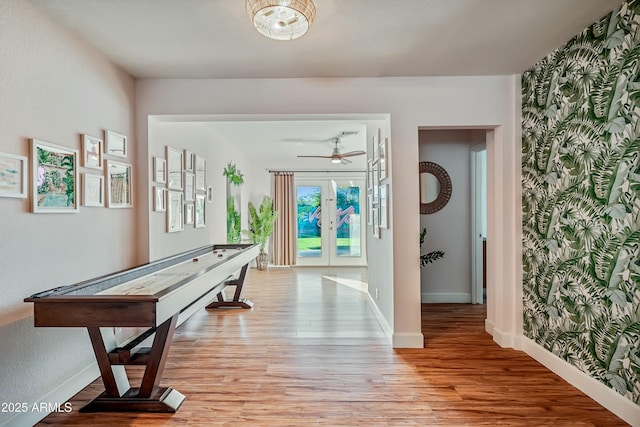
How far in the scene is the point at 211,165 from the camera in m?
5.19

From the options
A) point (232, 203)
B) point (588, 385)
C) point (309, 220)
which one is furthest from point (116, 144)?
point (309, 220)

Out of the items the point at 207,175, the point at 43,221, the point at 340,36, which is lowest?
the point at 43,221

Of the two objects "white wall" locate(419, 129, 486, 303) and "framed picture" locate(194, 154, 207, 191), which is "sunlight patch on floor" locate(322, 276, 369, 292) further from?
"framed picture" locate(194, 154, 207, 191)

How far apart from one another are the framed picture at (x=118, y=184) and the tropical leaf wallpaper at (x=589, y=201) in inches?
137

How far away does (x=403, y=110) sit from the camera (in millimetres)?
3209

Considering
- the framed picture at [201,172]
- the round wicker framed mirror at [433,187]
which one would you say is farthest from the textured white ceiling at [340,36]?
the round wicker framed mirror at [433,187]

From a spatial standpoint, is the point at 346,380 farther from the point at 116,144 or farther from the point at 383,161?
the point at 116,144

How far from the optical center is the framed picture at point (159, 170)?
337cm

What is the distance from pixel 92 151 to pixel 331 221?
5.90 m

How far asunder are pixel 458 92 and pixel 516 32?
81 centimetres

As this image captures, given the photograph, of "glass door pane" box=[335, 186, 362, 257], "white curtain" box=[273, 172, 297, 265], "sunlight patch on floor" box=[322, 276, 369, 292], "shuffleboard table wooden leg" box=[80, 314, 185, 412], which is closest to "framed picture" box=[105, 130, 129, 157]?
"shuffleboard table wooden leg" box=[80, 314, 185, 412]

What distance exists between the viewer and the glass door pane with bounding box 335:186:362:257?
26.8 ft

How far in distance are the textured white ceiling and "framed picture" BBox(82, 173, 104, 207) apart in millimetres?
973

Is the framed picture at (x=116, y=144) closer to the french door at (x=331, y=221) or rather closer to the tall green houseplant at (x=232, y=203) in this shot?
the tall green houseplant at (x=232, y=203)
